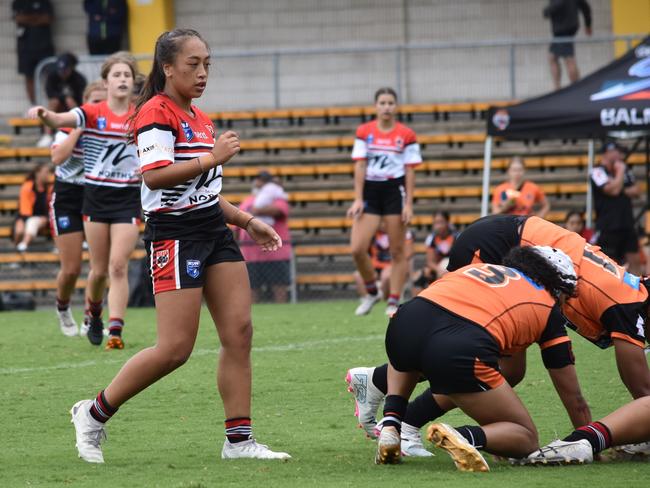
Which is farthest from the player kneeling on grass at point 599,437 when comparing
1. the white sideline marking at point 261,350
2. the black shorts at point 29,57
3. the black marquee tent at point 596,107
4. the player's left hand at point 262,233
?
the black shorts at point 29,57

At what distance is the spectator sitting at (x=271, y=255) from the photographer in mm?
17344

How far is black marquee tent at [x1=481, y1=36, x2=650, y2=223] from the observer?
14.5 m

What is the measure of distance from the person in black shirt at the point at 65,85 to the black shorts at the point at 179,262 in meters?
14.2

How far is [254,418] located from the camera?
24.1 feet

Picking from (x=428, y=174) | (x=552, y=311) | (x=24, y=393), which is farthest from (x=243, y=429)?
(x=428, y=174)

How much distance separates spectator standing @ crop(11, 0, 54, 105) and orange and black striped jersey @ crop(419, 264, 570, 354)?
688 inches

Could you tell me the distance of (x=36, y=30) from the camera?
22375 millimetres

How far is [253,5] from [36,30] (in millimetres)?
3789

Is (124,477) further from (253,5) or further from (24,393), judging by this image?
Answer: (253,5)

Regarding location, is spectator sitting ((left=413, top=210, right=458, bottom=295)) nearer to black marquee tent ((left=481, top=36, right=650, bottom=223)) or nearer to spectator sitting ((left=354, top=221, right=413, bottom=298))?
spectator sitting ((left=354, top=221, right=413, bottom=298))

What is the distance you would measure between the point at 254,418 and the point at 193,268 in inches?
67.6

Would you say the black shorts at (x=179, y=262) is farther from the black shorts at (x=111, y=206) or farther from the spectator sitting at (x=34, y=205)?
the spectator sitting at (x=34, y=205)

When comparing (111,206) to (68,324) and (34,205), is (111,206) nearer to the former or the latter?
(68,324)

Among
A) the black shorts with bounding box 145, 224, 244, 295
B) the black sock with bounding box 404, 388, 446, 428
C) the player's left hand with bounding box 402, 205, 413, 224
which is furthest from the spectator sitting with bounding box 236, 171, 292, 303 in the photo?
the black shorts with bounding box 145, 224, 244, 295
